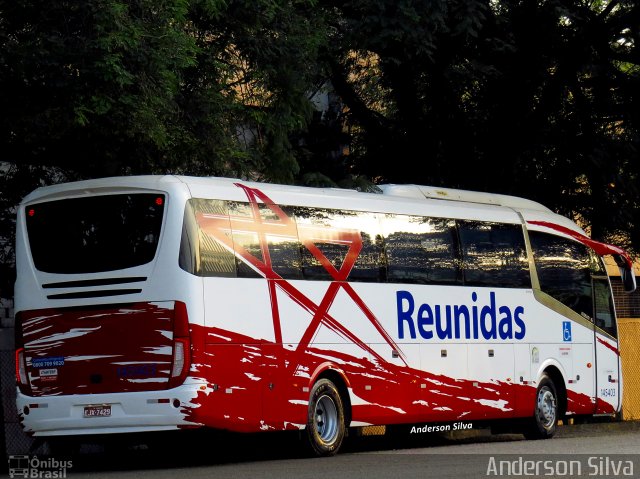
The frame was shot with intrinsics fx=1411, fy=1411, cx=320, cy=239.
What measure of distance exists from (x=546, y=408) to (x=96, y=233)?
9.30m

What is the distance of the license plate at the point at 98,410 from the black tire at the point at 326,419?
102 inches

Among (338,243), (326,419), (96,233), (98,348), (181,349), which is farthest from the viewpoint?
(338,243)

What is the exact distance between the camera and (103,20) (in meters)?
15.5

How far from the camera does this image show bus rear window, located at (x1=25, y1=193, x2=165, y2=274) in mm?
15242

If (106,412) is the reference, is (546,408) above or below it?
below

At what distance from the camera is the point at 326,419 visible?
1705 centimetres

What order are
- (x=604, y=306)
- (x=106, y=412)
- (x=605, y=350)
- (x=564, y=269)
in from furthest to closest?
1. (x=604, y=306)
2. (x=605, y=350)
3. (x=564, y=269)
4. (x=106, y=412)

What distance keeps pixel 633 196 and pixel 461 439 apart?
6.75m

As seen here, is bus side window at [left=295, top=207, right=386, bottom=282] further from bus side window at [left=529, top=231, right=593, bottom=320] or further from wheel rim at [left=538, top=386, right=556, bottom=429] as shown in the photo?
wheel rim at [left=538, top=386, right=556, bottom=429]

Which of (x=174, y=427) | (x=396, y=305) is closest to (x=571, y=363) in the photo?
(x=396, y=305)
